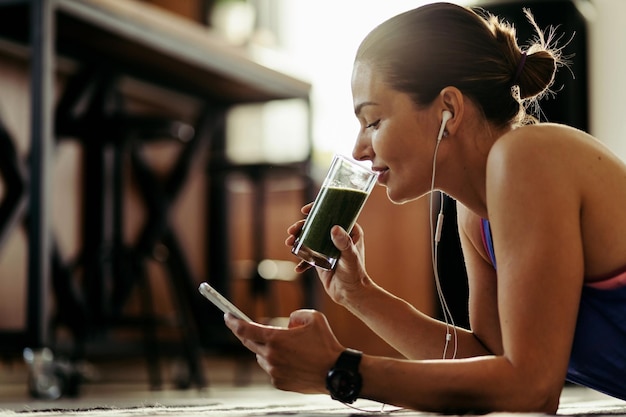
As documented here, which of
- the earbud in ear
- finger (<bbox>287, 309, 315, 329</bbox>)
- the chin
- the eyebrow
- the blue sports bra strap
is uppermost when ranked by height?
the eyebrow

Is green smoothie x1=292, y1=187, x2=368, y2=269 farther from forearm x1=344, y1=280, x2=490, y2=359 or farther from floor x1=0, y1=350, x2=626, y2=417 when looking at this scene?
floor x1=0, y1=350, x2=626, y2=417

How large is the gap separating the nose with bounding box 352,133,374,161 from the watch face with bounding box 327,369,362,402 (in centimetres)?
34

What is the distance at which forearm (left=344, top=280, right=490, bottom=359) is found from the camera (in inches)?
53.4

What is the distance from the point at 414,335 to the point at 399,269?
364 centimetres

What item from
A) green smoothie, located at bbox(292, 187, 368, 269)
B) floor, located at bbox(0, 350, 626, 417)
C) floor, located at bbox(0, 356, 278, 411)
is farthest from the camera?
floor, located at bbox(0, 356, 278, 411)

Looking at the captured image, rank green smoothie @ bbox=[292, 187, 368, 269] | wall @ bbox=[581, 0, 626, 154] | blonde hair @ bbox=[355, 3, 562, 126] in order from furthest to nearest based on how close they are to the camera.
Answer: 1. wall @ bbox=[581, 0, 626, 154]
2. green smoothie @ bbox=[292, 187, 368, 269]
3. blonde hair @ bbox=[355, 3, 562, 126]

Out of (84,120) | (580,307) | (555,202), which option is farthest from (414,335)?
(84,120)

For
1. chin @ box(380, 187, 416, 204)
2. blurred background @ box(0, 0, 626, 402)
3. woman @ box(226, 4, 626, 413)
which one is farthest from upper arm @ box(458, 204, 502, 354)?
blurred background @ box(0, 0, 626, 402)

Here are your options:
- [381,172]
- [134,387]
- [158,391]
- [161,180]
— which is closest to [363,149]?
[381,172]

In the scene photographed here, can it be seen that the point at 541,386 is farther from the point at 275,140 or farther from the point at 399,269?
the point at 275,140

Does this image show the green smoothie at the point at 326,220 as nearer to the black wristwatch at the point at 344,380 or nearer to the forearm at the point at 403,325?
the forearm at the point at 403,325

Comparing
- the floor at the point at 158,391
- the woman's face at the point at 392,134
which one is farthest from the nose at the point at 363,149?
the floor at the point at 158,391

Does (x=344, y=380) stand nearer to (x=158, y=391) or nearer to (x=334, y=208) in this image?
(x=334, y=208)

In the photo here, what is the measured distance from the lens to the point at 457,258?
3.72m
